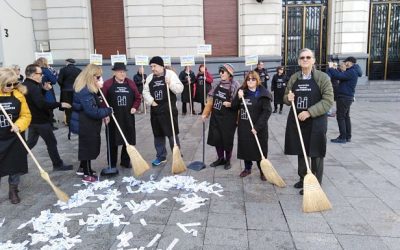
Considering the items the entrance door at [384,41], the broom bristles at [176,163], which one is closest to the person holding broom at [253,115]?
the broom bristles at [176,163]

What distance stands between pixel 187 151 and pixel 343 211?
383 cm

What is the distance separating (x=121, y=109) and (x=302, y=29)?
45.6ft

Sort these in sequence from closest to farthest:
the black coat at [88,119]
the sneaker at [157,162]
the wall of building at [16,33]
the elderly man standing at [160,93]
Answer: the black coat at [88,119] → the elderly man standing at [160,93] → the sneaker at [157,162] → the wall of building at [16,33]

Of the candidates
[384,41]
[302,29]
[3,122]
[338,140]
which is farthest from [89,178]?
[384,41]

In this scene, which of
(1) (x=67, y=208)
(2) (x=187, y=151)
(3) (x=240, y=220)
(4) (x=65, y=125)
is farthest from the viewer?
(4) (x=65, y=125)

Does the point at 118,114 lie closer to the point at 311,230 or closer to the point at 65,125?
the point at 311,230

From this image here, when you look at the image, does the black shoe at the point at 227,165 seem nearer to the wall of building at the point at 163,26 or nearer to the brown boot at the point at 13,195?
the brown boot at the point at 13,195

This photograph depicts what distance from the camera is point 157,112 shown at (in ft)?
21.3

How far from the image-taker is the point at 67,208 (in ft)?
15.7

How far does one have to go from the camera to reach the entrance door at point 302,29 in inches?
689

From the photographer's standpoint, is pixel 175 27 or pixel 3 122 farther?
pixel 175 27

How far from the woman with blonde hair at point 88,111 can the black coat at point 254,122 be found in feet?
Result: 6.96

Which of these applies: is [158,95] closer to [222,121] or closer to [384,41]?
[222,121]

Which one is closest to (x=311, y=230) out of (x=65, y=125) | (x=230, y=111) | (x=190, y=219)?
(x=190, y=219)
